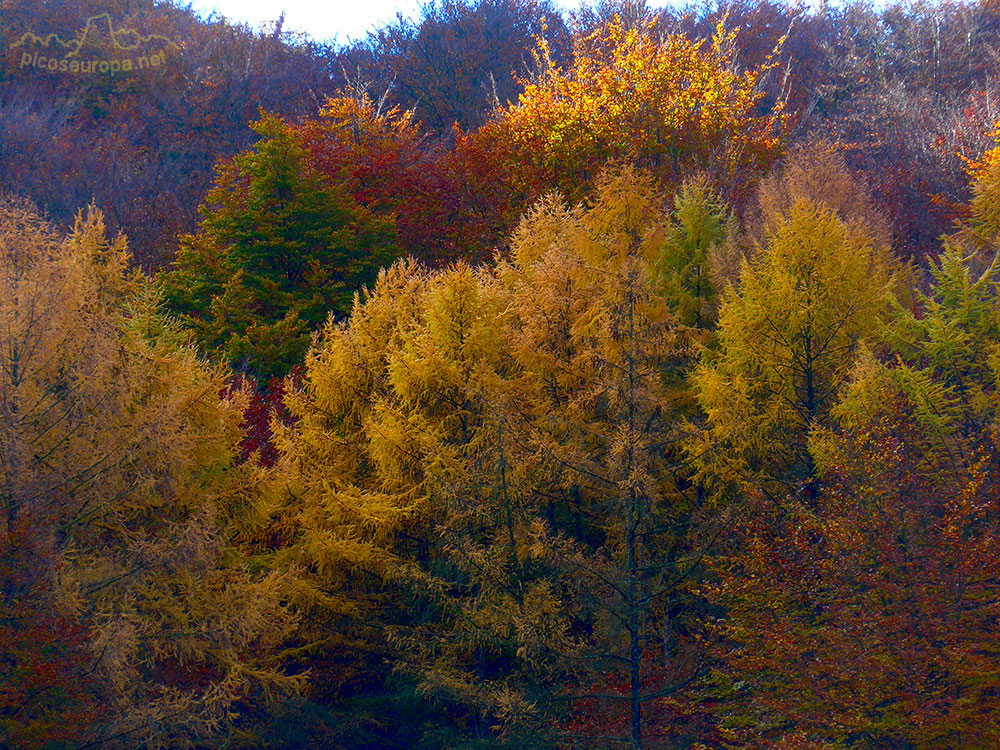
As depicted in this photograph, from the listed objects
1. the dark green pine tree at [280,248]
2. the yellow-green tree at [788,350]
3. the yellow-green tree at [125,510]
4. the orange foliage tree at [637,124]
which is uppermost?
the orange foliage tree at [637,124]

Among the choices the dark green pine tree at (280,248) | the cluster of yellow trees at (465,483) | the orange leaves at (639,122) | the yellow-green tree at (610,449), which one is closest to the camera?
the cluster of yellow trees at (465,483)

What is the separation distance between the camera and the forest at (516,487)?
46.4 feet

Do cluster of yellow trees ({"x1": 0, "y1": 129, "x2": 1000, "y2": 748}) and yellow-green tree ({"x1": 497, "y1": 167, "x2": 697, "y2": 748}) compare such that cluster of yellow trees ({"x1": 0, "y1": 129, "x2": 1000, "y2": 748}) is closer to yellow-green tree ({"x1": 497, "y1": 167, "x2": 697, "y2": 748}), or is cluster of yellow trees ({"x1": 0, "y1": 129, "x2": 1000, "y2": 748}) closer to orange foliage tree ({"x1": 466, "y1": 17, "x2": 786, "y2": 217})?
yellow-green tree ({"x1": 497, "y1": 167, "x2": 697, "y2": 748})

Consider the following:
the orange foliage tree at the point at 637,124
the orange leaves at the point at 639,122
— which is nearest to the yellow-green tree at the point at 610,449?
the orange foliage tree at the point at 637,124

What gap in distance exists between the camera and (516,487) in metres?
18.1

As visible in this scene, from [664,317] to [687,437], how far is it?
3443 millimetres

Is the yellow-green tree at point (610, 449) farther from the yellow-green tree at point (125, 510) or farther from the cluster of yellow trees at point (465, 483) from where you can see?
the yellow-green tree at point (125, 510)

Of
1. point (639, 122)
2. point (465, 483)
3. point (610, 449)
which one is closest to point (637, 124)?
point (639, 122)

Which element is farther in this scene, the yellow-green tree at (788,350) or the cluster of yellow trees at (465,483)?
the yellow-green tree at (788,350)

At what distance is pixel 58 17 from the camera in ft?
172

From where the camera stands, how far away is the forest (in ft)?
46.4

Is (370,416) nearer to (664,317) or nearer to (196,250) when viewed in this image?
(664,317)

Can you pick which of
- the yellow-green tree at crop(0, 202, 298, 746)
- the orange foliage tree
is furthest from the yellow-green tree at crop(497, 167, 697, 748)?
the orange foliage tree

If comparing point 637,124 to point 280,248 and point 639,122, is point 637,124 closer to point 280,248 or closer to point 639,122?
point 639,122
